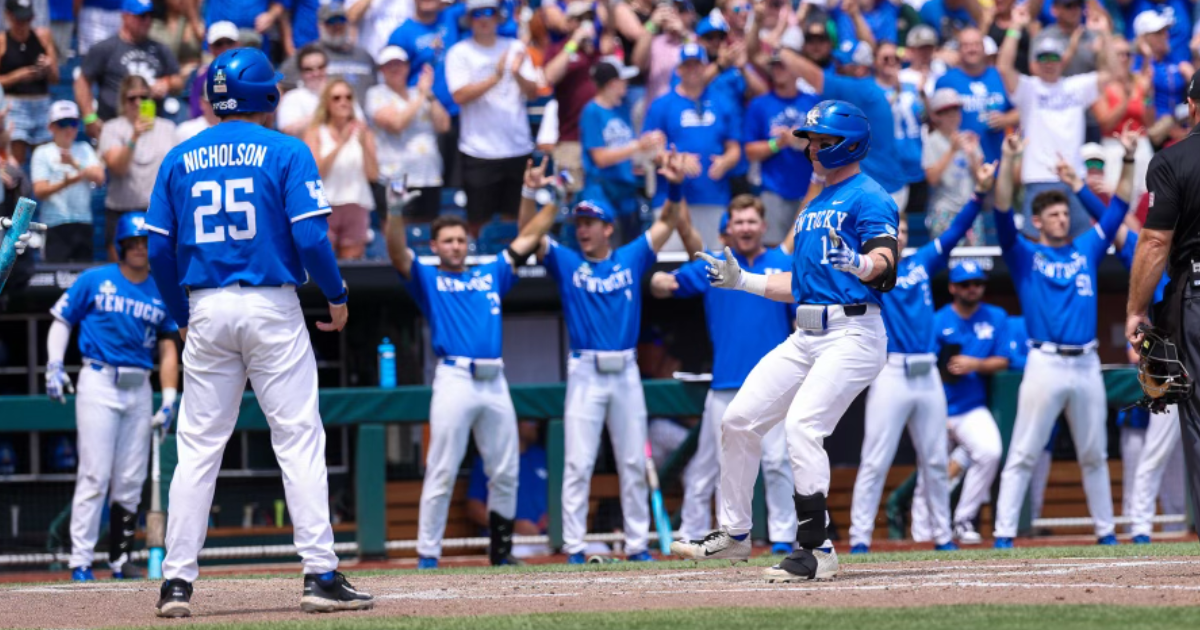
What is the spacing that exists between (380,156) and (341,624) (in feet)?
23.3

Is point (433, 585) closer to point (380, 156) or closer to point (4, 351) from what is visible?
point (380, 156)

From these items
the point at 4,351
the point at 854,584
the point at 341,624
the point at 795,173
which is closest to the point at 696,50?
the point at 795,173

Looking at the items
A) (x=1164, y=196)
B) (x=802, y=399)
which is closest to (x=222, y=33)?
(x=802, y=399)

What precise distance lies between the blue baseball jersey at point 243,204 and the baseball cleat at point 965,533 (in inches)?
262

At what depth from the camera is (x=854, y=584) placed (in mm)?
6258

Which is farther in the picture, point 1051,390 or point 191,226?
point 1051,390

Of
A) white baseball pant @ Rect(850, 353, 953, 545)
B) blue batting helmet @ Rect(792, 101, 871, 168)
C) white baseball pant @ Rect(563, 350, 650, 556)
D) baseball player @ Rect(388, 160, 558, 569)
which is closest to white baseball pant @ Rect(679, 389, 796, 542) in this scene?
white baseball pant @ Rect(563, 350, 650, 556)

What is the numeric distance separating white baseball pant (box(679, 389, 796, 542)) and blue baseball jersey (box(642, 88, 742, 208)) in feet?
6.93

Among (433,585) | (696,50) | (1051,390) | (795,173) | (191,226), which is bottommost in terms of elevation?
(433,585)

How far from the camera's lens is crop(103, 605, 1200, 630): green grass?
494 cm

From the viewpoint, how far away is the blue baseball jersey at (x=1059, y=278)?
10.2 m

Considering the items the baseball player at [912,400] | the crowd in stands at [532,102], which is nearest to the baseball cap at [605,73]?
the crowd in stands at [532,102]

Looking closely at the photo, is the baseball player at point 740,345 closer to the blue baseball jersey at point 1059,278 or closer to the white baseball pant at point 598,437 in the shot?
the white baseball pant at point 598,437

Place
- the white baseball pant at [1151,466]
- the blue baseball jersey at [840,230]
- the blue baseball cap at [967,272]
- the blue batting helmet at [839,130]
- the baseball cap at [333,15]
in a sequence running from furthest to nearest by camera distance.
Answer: the baseball cap at [333,15], the blue baseball cap at [967,272], the white baseball pant at [1151,466], the blue batting helmet at [839,130], the blue baseball jersey at [840,230]
